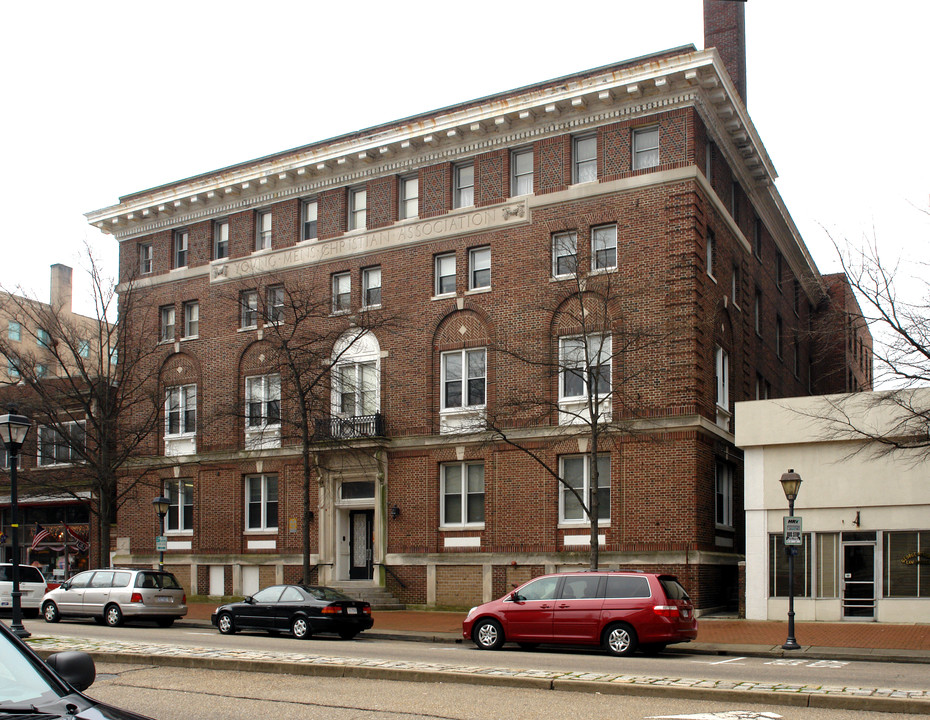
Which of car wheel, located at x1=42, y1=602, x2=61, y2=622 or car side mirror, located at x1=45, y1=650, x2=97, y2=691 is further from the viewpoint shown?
car wheel, located at x1=42, y1=602, x2=61, y2=622

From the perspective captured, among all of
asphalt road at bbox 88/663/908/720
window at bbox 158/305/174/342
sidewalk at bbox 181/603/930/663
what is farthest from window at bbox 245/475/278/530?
asphalt road at bbox 88/663/908/720

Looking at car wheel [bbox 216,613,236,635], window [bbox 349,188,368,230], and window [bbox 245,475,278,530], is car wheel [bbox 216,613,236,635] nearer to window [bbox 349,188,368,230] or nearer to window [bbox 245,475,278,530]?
window [bbox 245,475,278,530]

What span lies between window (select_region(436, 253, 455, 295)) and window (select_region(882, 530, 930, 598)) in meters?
15.0

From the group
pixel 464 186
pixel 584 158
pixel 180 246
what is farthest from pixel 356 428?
pixel 180 246

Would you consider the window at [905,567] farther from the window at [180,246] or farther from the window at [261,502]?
the window at [180,246]

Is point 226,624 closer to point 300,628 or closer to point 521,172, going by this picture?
point 300,628

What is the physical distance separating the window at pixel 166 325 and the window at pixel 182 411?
83.0 inches

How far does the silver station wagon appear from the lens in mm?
27109

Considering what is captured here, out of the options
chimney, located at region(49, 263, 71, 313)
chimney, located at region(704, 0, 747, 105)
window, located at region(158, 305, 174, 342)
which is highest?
chimney, located at region(704, 0, 747, 105)

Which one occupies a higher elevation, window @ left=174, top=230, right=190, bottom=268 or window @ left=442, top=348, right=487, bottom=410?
window @ left=174, top=230, right=190, bottom=268

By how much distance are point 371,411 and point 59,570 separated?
19513 millimetres

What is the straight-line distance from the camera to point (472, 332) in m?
32.8

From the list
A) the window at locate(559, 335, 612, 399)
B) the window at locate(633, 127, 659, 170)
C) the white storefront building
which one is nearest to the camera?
the white storefront building

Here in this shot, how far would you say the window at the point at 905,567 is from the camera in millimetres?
25969
